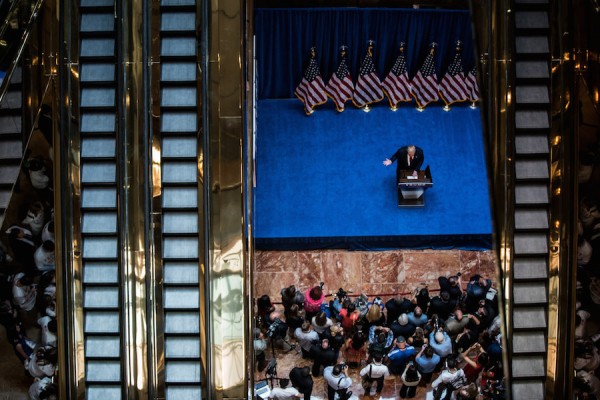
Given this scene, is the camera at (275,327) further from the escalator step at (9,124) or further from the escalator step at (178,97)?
the escalator step at (9,124)

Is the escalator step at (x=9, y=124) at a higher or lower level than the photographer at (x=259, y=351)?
higher

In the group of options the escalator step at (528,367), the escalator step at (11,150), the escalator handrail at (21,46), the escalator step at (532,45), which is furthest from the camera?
the escalator step at (532,45)

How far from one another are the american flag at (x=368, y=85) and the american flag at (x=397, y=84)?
0.25 metres

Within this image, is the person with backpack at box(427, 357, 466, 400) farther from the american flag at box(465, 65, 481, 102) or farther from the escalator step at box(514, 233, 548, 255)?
the american flag at box(465, 65, 481, 102)

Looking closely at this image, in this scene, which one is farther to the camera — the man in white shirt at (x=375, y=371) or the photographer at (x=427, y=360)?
the photographer at (x=427, y=360)

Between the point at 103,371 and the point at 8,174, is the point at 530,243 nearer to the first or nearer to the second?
the point at 103,371

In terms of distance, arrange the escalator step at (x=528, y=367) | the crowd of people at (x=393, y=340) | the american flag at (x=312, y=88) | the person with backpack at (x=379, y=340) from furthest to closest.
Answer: the american flag at (x=312, y=88) → the person with backpack at (x=379, y=340) → the crowd of people at (x=393, y=340) → the escalator step at (x=528, y=367)

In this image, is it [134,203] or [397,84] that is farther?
[397,84]

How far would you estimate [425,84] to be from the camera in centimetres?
2225

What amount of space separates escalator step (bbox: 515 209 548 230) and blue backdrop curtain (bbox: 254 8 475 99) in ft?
34.3

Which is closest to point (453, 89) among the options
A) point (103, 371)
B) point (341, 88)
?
point (341, 88)

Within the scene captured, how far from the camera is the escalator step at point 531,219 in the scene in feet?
40.1

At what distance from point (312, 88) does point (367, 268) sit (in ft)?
17.6

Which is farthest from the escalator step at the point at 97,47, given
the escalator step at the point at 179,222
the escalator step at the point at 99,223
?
the escalator step at the point at 179,222
